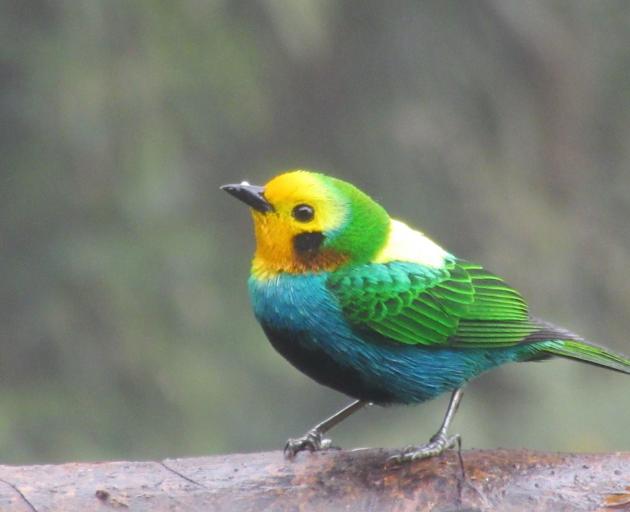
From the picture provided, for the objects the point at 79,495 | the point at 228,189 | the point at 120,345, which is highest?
the point at 120,345

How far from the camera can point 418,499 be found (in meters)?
3.12

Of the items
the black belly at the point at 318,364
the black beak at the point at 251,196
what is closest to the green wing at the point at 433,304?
the black belly at the point at 318,364

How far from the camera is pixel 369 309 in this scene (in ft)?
12.3

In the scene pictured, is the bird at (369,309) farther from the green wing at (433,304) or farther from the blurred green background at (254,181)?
the blurred green background at (254,181)

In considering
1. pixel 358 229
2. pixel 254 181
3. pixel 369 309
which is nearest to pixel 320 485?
pixel 369 309

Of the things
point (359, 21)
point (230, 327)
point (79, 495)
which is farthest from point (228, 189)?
point (359, 21)

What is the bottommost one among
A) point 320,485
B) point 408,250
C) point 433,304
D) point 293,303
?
point 320,485

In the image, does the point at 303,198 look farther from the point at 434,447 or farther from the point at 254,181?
the point at 254,181

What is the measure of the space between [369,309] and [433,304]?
8.6 inches

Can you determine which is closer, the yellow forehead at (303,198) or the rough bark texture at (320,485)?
the rough bark texture at (320,485)

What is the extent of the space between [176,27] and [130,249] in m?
1.18

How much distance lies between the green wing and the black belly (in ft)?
0.44

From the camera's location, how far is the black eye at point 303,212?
3.65m

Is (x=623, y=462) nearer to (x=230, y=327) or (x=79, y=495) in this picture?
(x=79, y=495)
